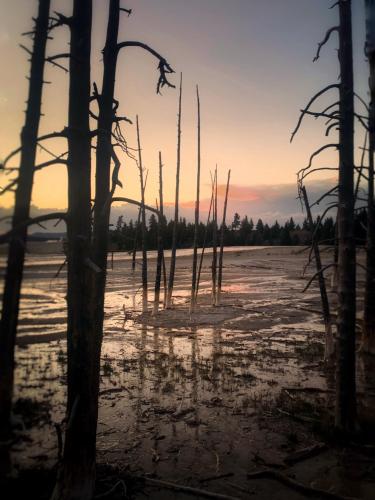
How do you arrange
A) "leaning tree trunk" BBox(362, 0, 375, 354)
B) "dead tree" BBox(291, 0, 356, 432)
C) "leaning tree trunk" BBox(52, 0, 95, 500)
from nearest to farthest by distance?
"leaning tree trunk" BBox(52, 0, 95, 500) → "dead tree" BBox(291, 0, 356, 432) → "leaning tree trunk" BBox(362, 0, 375, 354)

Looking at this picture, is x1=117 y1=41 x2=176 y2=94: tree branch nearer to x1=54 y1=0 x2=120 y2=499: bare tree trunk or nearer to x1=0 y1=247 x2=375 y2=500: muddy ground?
x1=54 y1=0 x2=120 y2=499: bare tree trunk


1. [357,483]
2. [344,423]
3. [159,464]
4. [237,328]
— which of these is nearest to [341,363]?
[344,423]

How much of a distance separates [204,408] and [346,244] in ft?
13.2

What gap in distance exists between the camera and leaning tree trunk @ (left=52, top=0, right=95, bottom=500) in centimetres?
422

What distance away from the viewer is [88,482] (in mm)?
4543

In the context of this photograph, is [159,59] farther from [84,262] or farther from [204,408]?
[204,408]

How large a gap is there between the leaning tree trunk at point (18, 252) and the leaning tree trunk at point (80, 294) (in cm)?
209

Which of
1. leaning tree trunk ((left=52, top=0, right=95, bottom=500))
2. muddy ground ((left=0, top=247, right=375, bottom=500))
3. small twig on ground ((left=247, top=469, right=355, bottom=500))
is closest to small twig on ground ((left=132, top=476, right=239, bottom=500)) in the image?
muddy ground ((left=0, top=247, right=375, bottom=500))

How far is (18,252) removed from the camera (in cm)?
638

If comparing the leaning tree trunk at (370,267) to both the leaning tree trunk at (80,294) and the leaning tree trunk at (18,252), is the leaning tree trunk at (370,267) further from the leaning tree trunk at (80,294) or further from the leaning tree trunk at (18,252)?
the leaning tree trunk at (18,252)

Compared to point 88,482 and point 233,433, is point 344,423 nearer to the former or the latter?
point 233,433

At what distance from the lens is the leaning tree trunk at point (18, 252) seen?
6.20 metres

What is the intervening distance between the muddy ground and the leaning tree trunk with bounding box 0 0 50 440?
69 centimetres

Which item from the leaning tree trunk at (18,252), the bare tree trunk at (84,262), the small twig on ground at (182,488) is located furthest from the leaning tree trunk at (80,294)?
the leaning tree trunk at (18,252)
